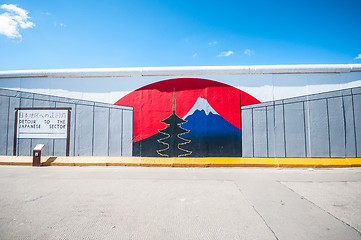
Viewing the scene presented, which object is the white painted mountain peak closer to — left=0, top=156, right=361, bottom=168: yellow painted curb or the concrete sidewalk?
left=0, top=156, right=361, bottom=168: yellow painted curb

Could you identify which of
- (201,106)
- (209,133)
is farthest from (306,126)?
(201,106)

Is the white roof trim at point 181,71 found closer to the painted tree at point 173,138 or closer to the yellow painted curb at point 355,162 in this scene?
the painted tree at point 173,138

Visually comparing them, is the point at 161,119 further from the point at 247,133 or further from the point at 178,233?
the point at 178,233

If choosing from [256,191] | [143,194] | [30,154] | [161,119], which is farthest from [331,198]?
[30,154]

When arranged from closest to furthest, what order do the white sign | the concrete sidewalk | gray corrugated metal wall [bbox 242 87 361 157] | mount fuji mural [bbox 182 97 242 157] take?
the concrete sidewalk < gray corrugated metal wall [bbox 242 87 361 157] < mount fuji mural [bbox 182 97 242 157] < the white sign

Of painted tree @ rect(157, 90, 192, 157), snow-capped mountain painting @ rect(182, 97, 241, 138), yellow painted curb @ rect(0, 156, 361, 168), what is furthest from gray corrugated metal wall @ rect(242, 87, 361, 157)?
painted tree @ rect(157, 90, 192, 157)

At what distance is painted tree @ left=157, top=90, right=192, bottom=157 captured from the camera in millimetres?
9695


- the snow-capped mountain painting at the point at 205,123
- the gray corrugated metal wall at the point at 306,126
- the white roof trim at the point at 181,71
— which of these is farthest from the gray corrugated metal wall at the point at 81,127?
the gray corrugated metal wall at the point at 306,126

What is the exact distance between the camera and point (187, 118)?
32.1ft

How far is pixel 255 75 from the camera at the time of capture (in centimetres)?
970

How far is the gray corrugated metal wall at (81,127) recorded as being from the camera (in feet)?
32.3

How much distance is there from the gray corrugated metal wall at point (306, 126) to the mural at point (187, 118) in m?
0.67

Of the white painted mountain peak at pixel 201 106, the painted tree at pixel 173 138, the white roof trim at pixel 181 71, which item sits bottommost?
the painted tree at pixel 173 138

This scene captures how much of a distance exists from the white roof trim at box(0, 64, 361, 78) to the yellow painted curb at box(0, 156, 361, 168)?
428 centimetres
